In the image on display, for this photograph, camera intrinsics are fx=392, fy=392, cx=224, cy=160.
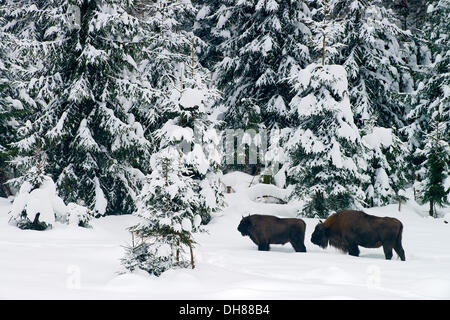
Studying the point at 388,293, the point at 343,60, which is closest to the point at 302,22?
the point at 343,60

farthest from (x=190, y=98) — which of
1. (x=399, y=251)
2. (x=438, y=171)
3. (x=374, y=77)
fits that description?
(x=374, y=77)

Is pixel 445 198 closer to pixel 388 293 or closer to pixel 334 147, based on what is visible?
pixel 334 147

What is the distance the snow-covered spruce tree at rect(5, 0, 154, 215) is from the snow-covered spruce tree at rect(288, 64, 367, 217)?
579 cm

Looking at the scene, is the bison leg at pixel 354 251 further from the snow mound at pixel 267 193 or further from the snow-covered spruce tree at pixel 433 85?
the snow-covered spruce tree at pixel 433 85

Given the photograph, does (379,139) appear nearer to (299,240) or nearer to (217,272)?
(299,240)

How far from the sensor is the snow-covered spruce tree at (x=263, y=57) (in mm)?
18609

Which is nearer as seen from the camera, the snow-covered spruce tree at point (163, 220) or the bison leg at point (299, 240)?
the snow-covered spruce tree at point (163, 220)

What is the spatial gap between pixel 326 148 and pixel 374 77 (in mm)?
7184

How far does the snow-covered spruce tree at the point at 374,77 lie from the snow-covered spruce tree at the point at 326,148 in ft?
4.00

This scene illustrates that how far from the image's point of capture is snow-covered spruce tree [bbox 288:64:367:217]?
1403 centimetres

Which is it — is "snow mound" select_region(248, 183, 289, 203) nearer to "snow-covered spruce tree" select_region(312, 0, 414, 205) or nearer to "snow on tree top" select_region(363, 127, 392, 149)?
"snow-covered spruce tree" select_region(312, 0, 414, 205)

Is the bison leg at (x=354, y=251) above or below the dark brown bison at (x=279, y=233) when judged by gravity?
below

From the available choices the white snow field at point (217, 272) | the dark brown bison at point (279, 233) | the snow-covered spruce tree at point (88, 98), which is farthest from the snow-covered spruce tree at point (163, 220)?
the snow-covered spruce tree at point (88, 98)

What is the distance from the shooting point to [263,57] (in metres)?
19.3
